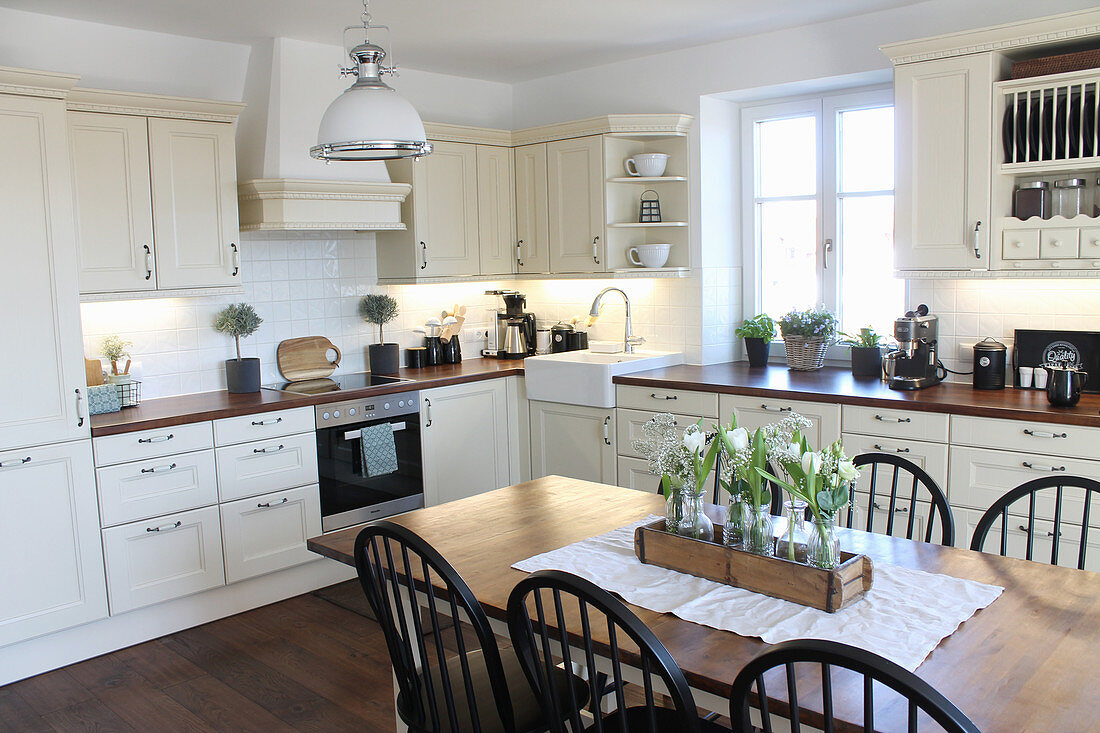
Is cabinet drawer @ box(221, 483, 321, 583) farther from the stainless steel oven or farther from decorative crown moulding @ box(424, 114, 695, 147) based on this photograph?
decorative crown moulding @ box(424, 114, 695, 147)

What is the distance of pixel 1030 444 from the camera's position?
3.27 meters

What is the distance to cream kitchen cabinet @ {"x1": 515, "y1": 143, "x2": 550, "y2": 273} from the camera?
5.07 meters

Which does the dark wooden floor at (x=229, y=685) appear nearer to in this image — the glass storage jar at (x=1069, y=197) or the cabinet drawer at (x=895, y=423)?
the cabinet drawer at (x=895, y=423)

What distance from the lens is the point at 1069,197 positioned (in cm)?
347

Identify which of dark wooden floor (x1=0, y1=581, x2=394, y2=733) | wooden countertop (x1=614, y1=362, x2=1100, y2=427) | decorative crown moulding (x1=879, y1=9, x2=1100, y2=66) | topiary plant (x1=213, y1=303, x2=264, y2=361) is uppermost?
decorative crown moulding (x1=879, y1=9, x2=1100, y2=66)

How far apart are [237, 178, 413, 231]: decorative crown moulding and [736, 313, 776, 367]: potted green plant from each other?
192 cm

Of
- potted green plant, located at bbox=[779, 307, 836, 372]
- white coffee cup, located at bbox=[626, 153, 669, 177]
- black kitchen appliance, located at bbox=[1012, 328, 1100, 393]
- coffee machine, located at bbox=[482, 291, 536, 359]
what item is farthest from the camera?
coffee machine, located at bbox=[482, 291, 536, 359]

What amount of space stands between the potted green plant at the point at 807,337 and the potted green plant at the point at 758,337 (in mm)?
159

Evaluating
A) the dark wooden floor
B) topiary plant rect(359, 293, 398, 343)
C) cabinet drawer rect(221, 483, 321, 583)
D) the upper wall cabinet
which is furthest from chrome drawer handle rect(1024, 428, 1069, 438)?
the upper wall cabinet

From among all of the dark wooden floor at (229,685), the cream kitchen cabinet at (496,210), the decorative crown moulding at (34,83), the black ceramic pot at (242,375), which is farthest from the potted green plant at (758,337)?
the decorative crown moulding at (34,83)

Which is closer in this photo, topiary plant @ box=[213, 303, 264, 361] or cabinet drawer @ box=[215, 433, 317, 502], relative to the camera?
cabinet drawer @ box=[215, 433, 317, 502]

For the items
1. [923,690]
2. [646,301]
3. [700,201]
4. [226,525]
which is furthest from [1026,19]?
[226,525]

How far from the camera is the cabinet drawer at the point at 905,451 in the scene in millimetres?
3504

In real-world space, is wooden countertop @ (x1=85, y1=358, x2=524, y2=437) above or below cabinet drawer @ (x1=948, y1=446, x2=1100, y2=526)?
above
